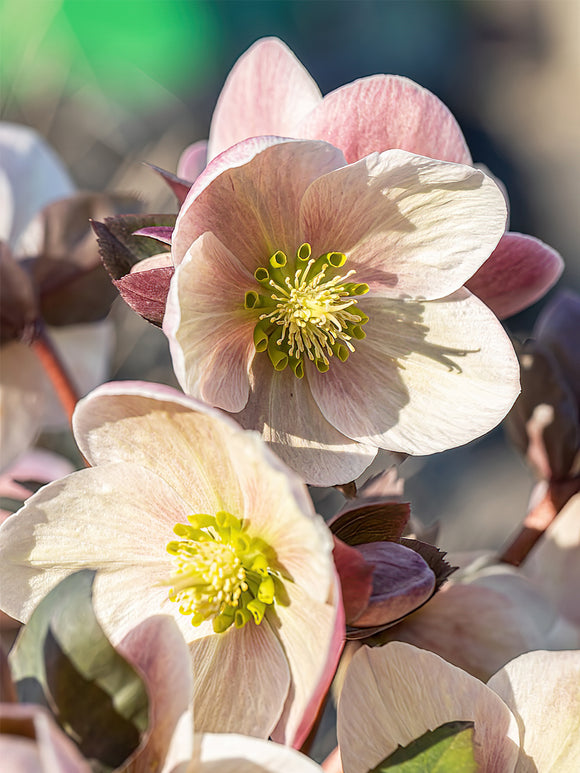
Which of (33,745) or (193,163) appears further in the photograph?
(193,163)

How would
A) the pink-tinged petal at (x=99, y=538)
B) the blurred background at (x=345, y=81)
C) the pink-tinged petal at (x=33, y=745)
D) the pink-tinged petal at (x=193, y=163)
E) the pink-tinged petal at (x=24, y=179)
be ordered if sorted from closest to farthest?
the pink-tinged petal at (x=33, y=745), the pink-tinged petal at (x=99, y=538), the pink-tinged petal at (x=193, y=163), the pink-tinged petal at (x=24, y=179), the blurred background at (x=345, y=81)

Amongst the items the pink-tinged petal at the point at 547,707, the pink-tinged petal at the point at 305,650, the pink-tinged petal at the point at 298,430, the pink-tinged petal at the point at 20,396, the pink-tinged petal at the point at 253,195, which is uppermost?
the pink-tinged petal at the point at 253,195

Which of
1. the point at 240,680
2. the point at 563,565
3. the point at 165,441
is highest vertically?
the point at 165,441

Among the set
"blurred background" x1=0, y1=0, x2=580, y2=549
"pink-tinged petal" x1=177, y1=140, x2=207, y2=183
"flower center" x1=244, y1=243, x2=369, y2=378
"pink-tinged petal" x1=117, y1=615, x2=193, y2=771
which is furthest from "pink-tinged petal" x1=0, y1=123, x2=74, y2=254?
"blurred background" x1=0, y1=0, x2=580, y2=549

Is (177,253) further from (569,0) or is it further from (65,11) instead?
(569,0)

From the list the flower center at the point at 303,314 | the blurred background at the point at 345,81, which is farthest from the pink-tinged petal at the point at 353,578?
the blurred background at the point at 345,81

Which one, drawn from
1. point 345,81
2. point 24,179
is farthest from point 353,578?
point 345,81

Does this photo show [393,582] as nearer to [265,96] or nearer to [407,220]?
[407,220]

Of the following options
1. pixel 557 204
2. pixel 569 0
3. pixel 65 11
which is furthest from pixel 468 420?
pixel 569 0

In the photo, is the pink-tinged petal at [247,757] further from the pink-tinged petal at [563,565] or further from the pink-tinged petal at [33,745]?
the pink-tinged petal at [563,565]
